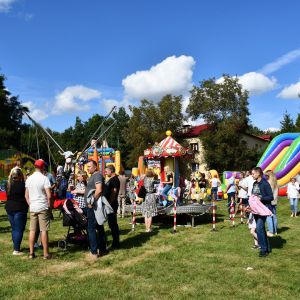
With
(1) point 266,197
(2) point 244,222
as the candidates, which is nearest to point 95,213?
(1) point 266,197

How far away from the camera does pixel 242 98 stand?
Result: 45.2m

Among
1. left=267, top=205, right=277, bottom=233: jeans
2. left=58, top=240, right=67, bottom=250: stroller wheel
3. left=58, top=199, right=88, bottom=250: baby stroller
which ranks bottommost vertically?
left=58, top=240, right=67, bottom=250: stroller wheel

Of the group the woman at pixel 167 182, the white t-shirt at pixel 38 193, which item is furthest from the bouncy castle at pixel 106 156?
the white t-shirt at pixel 38 193

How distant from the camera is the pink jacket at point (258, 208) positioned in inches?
285

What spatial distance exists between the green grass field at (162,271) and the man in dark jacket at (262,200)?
Result: 19 cm

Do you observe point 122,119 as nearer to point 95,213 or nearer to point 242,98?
point 242,98

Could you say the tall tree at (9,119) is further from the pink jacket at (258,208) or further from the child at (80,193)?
the pink jacket at (258,208)

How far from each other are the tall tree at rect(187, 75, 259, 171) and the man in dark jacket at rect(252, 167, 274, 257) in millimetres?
35942

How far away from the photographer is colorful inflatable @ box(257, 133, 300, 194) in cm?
1964

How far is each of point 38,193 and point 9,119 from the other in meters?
42.2

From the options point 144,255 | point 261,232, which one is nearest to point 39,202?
point 144,255

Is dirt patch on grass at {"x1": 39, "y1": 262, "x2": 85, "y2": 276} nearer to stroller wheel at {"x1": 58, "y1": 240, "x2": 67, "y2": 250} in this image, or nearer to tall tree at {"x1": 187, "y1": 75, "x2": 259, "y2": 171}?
stroller wheel at {"x1": 58, "y1": 240, "x2": 67, "y2": 250}

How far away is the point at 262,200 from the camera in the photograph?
756cm

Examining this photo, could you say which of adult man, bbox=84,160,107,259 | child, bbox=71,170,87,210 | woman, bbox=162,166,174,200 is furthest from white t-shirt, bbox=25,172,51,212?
woman, bbox=162,166,174,200
